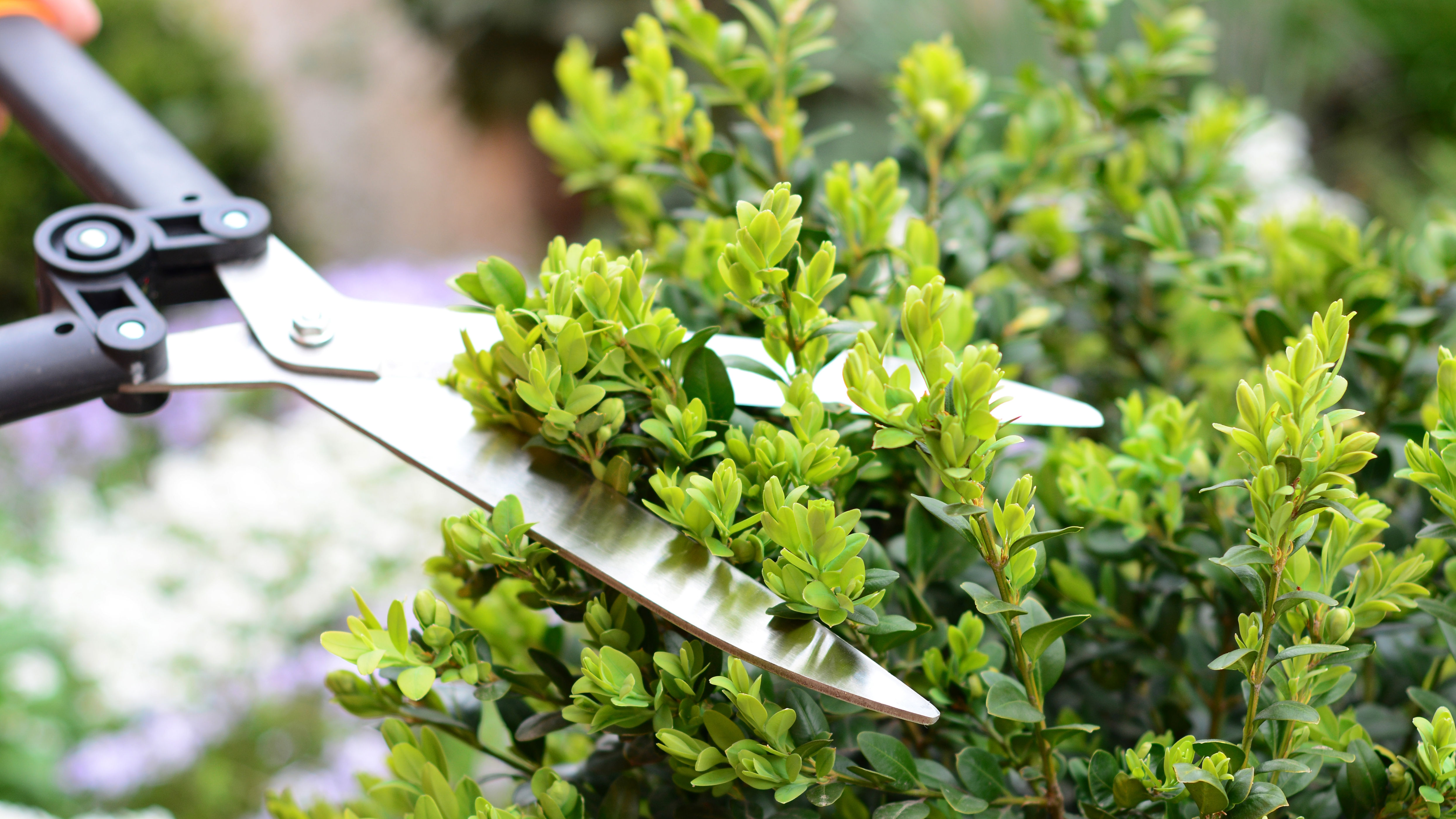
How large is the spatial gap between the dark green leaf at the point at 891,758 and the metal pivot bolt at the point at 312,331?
32cm

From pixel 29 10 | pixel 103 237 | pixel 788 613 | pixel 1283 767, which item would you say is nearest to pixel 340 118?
pixel 29 10

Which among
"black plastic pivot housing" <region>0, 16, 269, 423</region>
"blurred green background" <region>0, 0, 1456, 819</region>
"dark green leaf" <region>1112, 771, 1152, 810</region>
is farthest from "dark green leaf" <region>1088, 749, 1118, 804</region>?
"blurred green background" <region>0, 0, 1456, 819</region>

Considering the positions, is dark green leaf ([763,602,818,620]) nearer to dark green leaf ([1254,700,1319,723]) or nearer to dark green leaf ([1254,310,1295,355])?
dark green leaf ([1254,700,1319,723])

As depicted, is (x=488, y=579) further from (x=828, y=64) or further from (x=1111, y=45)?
(x=828, y=64)

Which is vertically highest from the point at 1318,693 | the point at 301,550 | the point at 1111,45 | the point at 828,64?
the point at 1318,693

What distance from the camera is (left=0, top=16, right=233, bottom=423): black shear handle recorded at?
1.48 feet

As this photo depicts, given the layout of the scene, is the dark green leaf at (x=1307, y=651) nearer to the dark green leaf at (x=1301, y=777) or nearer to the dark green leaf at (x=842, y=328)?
the dark green leaf at (x=1301, y=777)

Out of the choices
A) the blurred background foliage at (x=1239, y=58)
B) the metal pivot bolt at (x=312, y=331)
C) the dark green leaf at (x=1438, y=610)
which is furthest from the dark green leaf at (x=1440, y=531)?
the blurred background foliage at (x=1239, y=58)

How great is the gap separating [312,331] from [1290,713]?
46cm

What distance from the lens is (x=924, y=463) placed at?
0.45 m

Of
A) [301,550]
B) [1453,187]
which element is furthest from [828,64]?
[301,550]

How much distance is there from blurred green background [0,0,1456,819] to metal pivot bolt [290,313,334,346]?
0.99 meters

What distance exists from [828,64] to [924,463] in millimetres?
2593

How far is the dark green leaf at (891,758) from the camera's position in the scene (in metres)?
0.37
